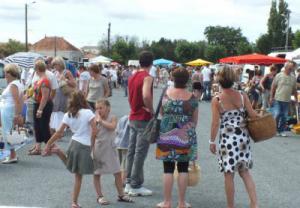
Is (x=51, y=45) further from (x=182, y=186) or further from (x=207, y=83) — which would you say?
(x=182, y=186)

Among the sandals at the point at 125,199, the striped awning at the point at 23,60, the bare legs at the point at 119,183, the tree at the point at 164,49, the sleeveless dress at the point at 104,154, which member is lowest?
the sandals at the point at 125,199

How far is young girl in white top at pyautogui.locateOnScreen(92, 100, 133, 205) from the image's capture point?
632 centimetres

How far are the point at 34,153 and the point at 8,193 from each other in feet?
9.36

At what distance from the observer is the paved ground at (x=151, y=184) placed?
6516 mm

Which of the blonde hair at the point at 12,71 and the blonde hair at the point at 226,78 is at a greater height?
the blonde hair at the point at 226,78

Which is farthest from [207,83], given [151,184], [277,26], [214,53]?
[214,53]

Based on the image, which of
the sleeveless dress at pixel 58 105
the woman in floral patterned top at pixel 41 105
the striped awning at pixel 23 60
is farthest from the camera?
the striped awning at pixel 23 60

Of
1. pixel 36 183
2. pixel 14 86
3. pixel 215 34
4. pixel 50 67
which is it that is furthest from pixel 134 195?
pixel 215 34

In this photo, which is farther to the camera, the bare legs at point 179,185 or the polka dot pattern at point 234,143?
the bare legs at point 179,185

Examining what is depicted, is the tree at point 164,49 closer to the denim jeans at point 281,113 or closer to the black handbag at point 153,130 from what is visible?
the denim jeans at point 281,113

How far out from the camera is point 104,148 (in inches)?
249

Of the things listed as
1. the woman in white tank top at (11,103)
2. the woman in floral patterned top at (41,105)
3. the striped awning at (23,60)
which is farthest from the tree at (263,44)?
the woman in white tank top at (11,103)

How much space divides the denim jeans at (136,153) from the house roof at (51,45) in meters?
110

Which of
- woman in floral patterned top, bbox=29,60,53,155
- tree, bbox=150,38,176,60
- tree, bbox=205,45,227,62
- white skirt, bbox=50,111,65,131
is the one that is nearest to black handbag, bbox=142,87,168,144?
woman in floral patterned top, bbox=29,60,53,155
